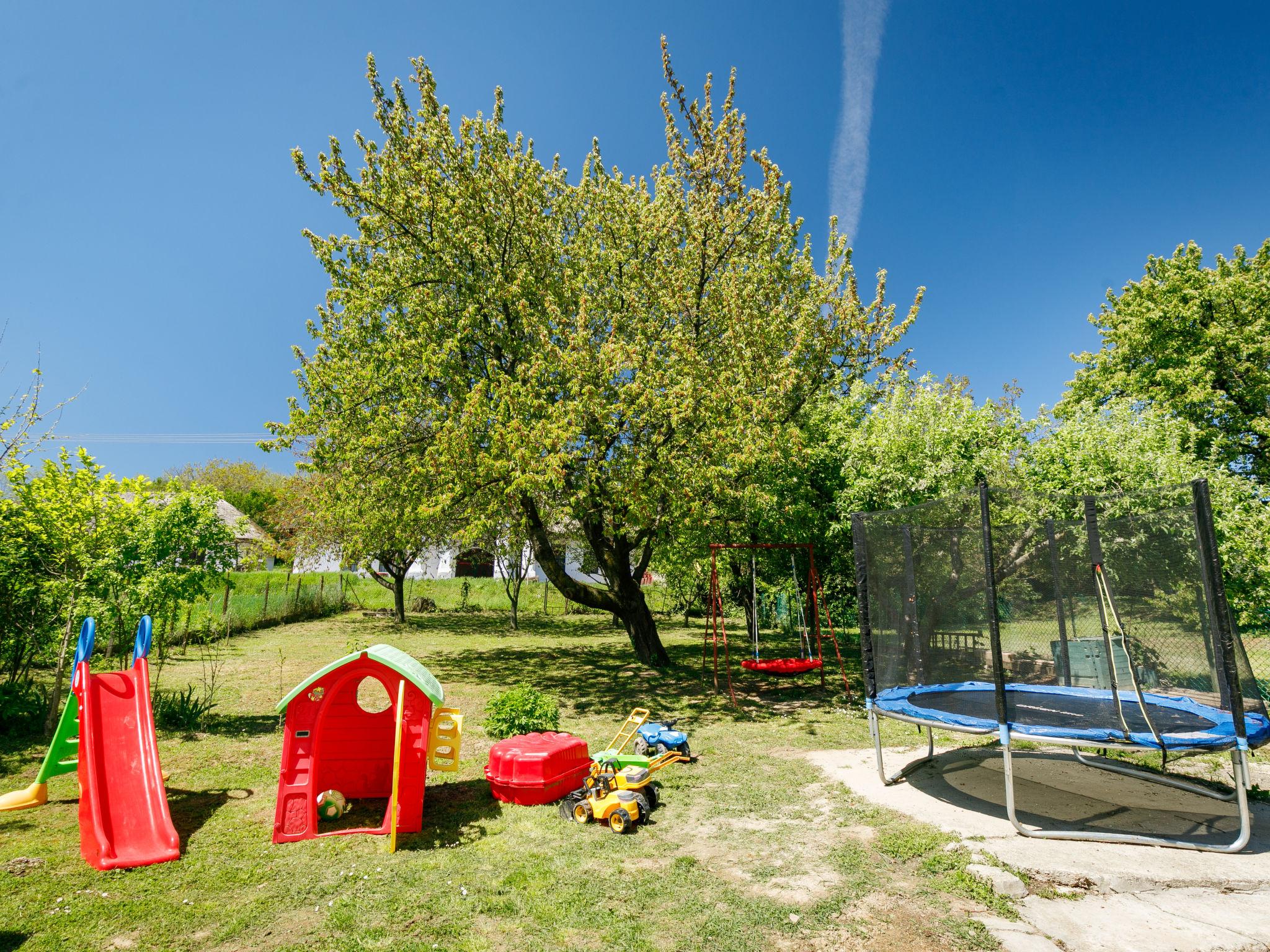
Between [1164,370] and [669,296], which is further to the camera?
[1164,370]

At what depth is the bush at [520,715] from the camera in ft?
25.7

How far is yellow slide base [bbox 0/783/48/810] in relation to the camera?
5738 mm

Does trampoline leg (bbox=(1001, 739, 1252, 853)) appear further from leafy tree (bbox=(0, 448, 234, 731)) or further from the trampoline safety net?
leafy tree (bbox=(0, 448, 234, 731))

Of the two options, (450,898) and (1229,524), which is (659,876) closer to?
(450,898)

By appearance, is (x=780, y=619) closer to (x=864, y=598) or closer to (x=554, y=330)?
(x=554, y=330)

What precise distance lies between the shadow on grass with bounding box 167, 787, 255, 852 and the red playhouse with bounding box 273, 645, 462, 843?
666 mm

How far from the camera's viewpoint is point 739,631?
25.3m

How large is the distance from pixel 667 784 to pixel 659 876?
2338mm

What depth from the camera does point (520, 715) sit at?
787cm

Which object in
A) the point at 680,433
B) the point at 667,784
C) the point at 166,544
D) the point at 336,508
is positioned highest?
the point at 680,433

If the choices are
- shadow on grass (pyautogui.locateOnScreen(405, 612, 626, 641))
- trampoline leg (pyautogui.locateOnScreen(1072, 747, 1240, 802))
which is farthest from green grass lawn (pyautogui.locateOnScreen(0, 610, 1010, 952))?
shadow on grass (pyautogui.locateOnScreen(405, 612, 626, 641))

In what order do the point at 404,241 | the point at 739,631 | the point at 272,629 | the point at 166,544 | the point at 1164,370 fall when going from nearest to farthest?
1. the point at 166,544
2. the point at 404,241
3. the point at 1164,370
4. the point at 272,629
5. the point at 739,631

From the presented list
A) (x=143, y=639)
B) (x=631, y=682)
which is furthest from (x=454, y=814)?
(x=631, y=682)

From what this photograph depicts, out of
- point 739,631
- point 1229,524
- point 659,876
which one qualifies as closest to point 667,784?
point 659,876
